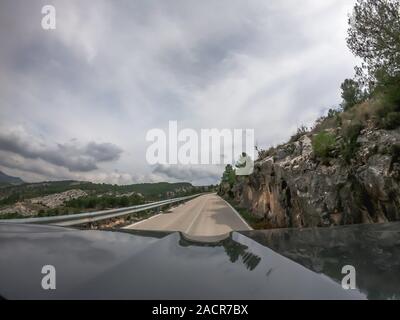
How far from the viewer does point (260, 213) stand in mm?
22656

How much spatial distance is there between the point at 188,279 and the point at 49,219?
8583 mm

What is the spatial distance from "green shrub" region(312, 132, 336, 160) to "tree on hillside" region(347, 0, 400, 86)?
11.3 ft

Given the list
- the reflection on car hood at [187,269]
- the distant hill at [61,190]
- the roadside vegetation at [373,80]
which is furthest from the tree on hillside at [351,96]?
the distant hill at [61,190]

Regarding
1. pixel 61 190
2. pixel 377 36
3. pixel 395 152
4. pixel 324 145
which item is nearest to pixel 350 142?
pixel 324 145

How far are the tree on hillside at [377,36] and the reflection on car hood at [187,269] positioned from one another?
1215 centimetres

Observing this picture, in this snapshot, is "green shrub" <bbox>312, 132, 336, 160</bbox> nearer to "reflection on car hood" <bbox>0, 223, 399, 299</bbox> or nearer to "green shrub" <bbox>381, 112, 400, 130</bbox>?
"green shrub" <bbox>381, 112, 400, 130</bbox>

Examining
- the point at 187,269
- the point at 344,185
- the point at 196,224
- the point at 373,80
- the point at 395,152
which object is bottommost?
the point at 196,224

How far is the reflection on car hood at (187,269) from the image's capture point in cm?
167

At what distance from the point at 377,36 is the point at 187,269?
15074 millimetres

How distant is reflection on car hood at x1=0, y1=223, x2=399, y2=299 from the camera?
1671 mm

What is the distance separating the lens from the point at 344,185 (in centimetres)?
1091

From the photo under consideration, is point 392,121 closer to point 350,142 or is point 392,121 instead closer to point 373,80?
point 350,142

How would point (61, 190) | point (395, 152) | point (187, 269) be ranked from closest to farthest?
point (187, 269), point (395, 152), point (61, 190)
